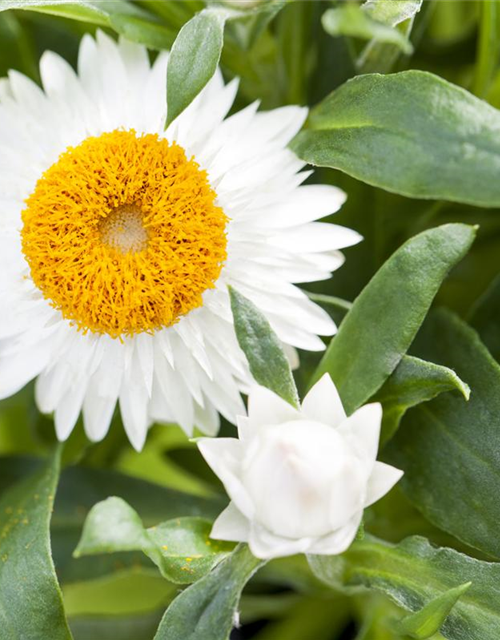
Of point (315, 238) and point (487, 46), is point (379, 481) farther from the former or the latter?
point (487, 46)

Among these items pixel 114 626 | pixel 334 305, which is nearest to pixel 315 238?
pixel 334 305

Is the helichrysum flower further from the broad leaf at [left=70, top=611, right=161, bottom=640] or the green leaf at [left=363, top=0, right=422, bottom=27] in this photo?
the broad leaf at [left=70, top=611, right=161, bottom=640]

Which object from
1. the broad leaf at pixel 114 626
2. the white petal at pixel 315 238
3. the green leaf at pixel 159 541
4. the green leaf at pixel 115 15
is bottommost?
the broad leaf at pixel 114 626

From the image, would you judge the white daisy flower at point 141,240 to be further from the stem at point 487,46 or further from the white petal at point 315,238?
the stem at point 487,46

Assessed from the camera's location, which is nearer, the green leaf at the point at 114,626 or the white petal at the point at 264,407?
the white petal at the point at 264,407

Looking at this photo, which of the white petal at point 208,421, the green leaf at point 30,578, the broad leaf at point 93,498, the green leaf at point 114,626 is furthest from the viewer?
the green leaf at point 114,626

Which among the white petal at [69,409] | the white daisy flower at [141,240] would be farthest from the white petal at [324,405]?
the white petal at [69,409]
